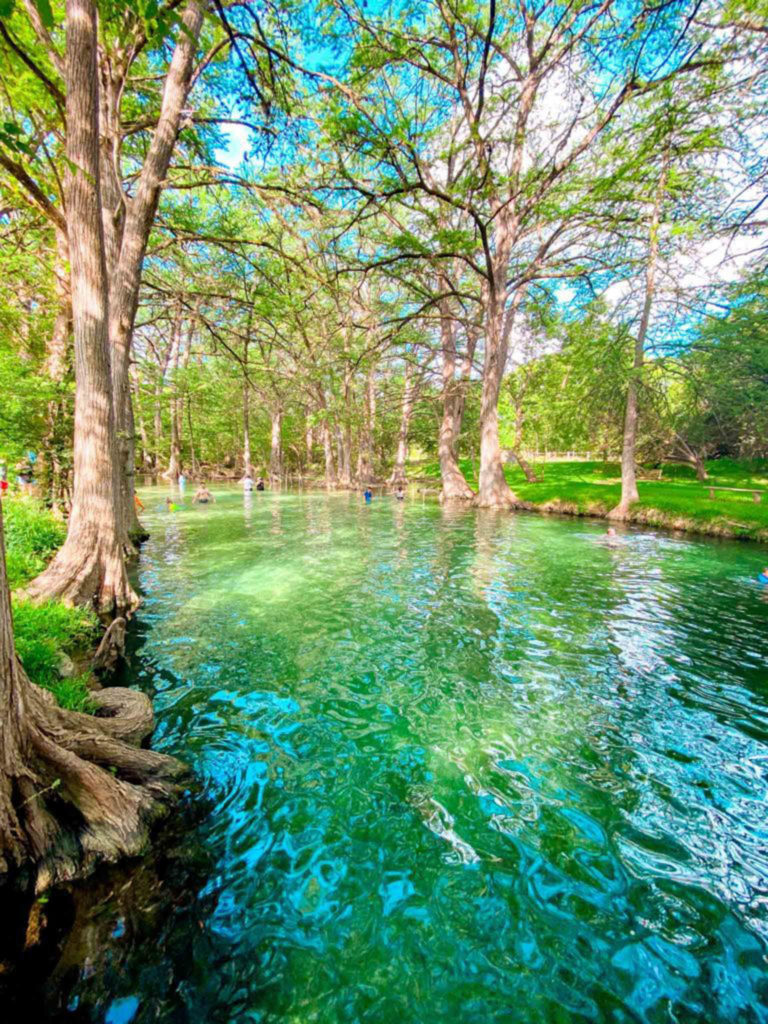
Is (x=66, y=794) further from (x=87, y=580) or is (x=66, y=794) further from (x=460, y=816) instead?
(x=87, y=580)

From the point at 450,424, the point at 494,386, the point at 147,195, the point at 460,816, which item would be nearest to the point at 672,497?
the point at 494,386

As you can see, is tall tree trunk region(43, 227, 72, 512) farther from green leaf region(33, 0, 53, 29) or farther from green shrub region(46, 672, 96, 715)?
green leaf region(33, 0, 53, 29)

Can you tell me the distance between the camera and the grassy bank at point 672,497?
15.3 meters

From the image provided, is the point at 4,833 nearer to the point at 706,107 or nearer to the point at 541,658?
the point at 541,658

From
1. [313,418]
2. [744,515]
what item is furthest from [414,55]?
[744,515]

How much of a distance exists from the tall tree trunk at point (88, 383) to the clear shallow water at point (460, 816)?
118 centimetres

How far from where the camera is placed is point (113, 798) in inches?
105

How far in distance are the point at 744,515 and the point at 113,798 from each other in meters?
19.7

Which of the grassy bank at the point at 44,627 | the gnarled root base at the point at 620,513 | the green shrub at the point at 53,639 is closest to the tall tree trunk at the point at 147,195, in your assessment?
the grassy bank at the point at 44,627

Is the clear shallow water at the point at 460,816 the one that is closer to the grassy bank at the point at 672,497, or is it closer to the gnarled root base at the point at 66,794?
the gnarled root base at the point at 66,794

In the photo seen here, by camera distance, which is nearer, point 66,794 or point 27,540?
point 66,794

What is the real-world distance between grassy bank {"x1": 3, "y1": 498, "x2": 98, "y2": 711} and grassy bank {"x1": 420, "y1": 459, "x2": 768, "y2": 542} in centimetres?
1894

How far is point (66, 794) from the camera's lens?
2.53 meters

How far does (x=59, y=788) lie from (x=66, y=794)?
0.19ft
